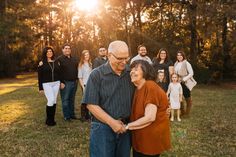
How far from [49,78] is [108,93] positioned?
6.25m

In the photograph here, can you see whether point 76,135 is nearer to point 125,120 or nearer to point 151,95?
point 125,120

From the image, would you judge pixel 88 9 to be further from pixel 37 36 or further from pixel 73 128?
pixel 73 128

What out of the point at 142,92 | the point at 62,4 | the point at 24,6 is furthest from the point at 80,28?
the point at 142,92

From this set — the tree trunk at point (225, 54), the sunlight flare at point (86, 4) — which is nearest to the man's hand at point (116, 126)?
the tree trunk at point (225, 54)

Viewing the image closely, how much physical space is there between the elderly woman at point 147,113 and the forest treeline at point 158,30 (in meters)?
23.7

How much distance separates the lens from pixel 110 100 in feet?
13.6

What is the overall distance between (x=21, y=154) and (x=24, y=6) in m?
37.8

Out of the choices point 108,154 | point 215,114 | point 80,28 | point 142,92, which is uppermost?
point 80,28

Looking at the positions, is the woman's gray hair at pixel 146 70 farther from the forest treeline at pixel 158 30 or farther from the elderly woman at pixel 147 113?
the forest treeline at pixel 158 30

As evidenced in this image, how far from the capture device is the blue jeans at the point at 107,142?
4.14 m

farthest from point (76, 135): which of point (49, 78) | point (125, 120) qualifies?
point (125, 120)

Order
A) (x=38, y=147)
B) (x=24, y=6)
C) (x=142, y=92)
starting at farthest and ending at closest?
(x=24, y=6) < (x=38, y=147) < (x=142, y=92)

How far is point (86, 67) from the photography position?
435 inches

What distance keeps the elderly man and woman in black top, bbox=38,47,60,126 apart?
6.07m
